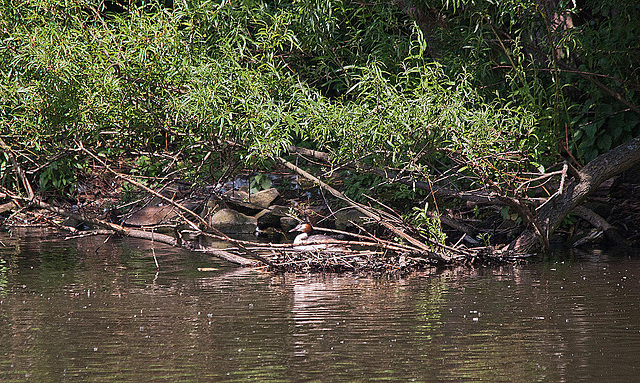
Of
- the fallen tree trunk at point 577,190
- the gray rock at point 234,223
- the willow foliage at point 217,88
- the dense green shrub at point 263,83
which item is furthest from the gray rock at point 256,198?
the fallen tree trunk at point 577,190

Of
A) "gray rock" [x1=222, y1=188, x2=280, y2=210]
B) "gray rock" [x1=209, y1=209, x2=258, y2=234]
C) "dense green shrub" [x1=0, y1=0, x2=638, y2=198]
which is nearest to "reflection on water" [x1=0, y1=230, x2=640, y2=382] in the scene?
"dense green shrub" [x1=0, y1=0, x2=638, y2=198]

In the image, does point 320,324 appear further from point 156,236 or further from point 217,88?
point 156,236

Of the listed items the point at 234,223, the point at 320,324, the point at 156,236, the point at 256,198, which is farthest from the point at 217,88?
the point at 256,198

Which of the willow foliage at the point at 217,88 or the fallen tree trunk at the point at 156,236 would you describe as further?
the fallen tree trunk at the point at 156,236

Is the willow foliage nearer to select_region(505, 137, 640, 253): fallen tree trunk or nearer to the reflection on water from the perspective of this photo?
select_region(505, 137, 640, 253): fallen tree trunk

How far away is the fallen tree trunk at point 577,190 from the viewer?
8.93 metres

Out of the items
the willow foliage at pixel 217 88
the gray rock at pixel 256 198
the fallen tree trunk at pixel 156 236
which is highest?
the willow foliage at pixel 217 88

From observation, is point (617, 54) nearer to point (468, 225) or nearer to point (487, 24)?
point (487, 24)

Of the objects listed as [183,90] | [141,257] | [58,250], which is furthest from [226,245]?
[183,90]

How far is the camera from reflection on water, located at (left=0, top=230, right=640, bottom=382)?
4465mm

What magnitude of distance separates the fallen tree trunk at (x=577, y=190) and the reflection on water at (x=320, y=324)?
43cm

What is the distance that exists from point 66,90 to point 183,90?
1.19m

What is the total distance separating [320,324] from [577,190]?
455 centimetres

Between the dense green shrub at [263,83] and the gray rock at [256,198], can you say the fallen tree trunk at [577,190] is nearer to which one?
the dense green shrub at [263,83]
